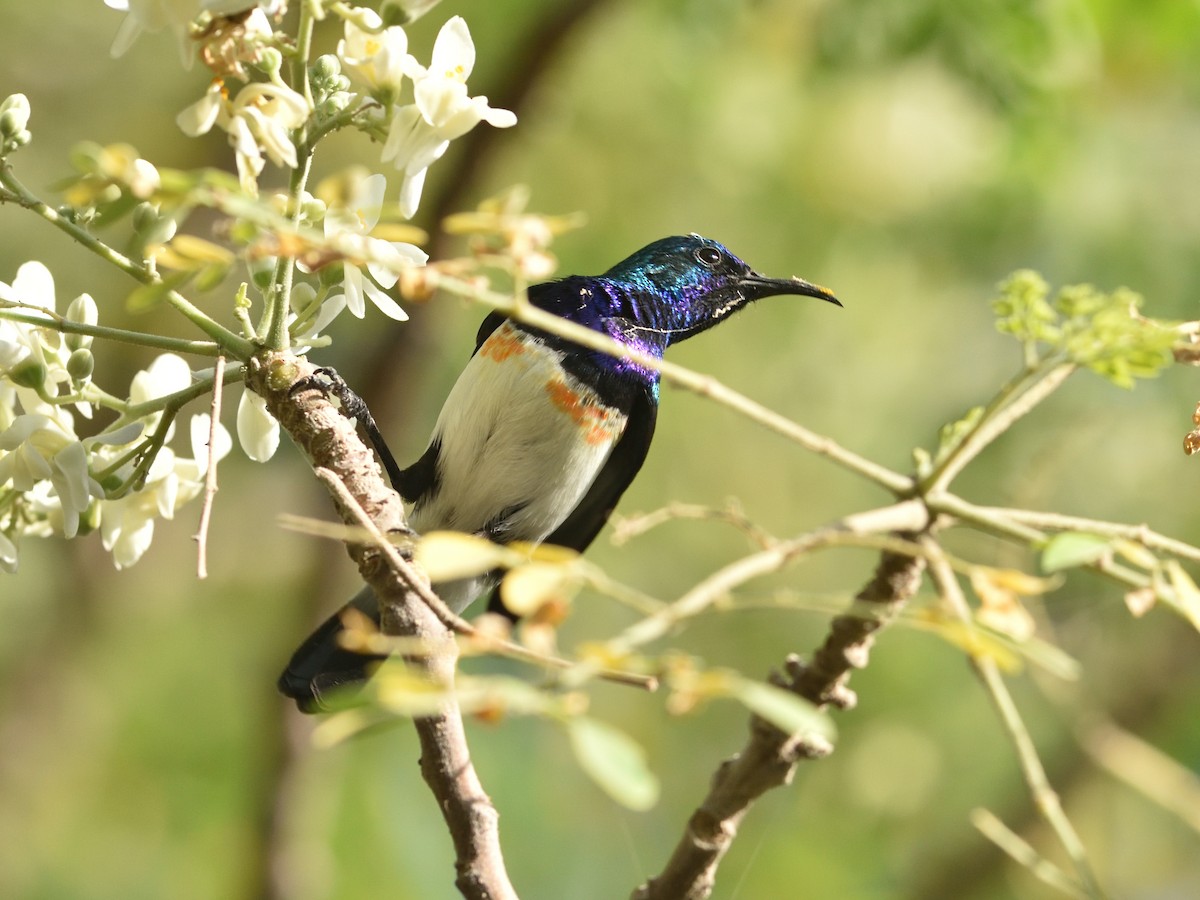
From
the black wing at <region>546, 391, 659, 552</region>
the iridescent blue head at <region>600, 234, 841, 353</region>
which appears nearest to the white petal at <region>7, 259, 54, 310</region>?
A: the black wing at <region>546, 391, 659, 552</region>

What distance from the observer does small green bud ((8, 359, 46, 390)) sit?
4.91ft

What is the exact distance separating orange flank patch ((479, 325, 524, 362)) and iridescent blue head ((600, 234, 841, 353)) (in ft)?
1.19

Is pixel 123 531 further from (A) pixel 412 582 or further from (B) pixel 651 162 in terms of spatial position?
(B) pixel 651 162

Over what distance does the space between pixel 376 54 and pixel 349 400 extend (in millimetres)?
755

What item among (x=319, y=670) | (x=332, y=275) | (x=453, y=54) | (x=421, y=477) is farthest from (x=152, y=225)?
(x=421, y=477)

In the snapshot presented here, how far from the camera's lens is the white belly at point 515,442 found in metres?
2.61

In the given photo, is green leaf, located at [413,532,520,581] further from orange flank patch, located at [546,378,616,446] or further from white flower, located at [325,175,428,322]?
orange flank patch, located at [546,378,616,446]

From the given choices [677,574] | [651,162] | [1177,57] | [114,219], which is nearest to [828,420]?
[677,574]

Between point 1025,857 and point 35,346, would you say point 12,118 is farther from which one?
point 1025,857

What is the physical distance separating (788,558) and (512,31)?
374cm

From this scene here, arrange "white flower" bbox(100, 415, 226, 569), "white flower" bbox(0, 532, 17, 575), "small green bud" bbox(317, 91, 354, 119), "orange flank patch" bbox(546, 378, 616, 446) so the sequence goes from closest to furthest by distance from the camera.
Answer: "small green bud" bbox(317, 91, 354, 119)
"white flower" bbox(0, 532, 17, 575)
"white flower" bbox(100, 415, 226, 569)
"orange flank patch" bbox(546, 378, 616, 446)

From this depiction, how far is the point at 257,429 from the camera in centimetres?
170

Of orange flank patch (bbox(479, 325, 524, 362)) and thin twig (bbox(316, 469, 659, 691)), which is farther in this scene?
orange flank patch (bbox(479, 325, 524, 362))

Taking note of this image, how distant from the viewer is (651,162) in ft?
18.5
